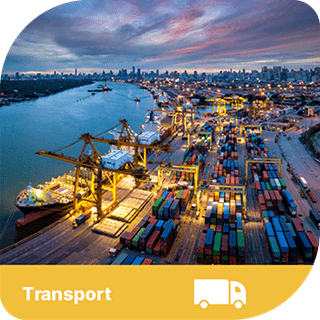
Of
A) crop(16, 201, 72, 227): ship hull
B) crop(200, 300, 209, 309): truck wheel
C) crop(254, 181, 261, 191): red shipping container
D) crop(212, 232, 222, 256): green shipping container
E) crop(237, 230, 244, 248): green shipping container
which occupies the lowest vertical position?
crop(16, 201, 72, 227): ship hull

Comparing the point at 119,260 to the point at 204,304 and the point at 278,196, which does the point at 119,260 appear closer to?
the point at 204,304

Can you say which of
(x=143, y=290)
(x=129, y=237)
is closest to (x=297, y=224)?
(x=129, y=237)

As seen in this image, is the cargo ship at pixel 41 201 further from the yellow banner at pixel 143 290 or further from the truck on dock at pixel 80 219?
the yellow banner at pixel 143 290

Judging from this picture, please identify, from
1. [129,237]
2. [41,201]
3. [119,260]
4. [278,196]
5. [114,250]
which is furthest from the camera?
[41,201]

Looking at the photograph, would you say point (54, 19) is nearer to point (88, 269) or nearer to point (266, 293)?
point (88, 269)

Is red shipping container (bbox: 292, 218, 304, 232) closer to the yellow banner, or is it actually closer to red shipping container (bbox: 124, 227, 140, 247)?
the yellow banner

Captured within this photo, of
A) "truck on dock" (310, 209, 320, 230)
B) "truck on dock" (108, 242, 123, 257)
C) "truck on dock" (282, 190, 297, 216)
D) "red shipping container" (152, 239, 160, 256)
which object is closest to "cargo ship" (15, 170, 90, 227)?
"truck on dock" (108, 242, 123, 257)

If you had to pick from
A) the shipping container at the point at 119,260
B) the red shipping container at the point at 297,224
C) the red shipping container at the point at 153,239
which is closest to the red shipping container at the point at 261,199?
the red shipping container at the point at 297,224
